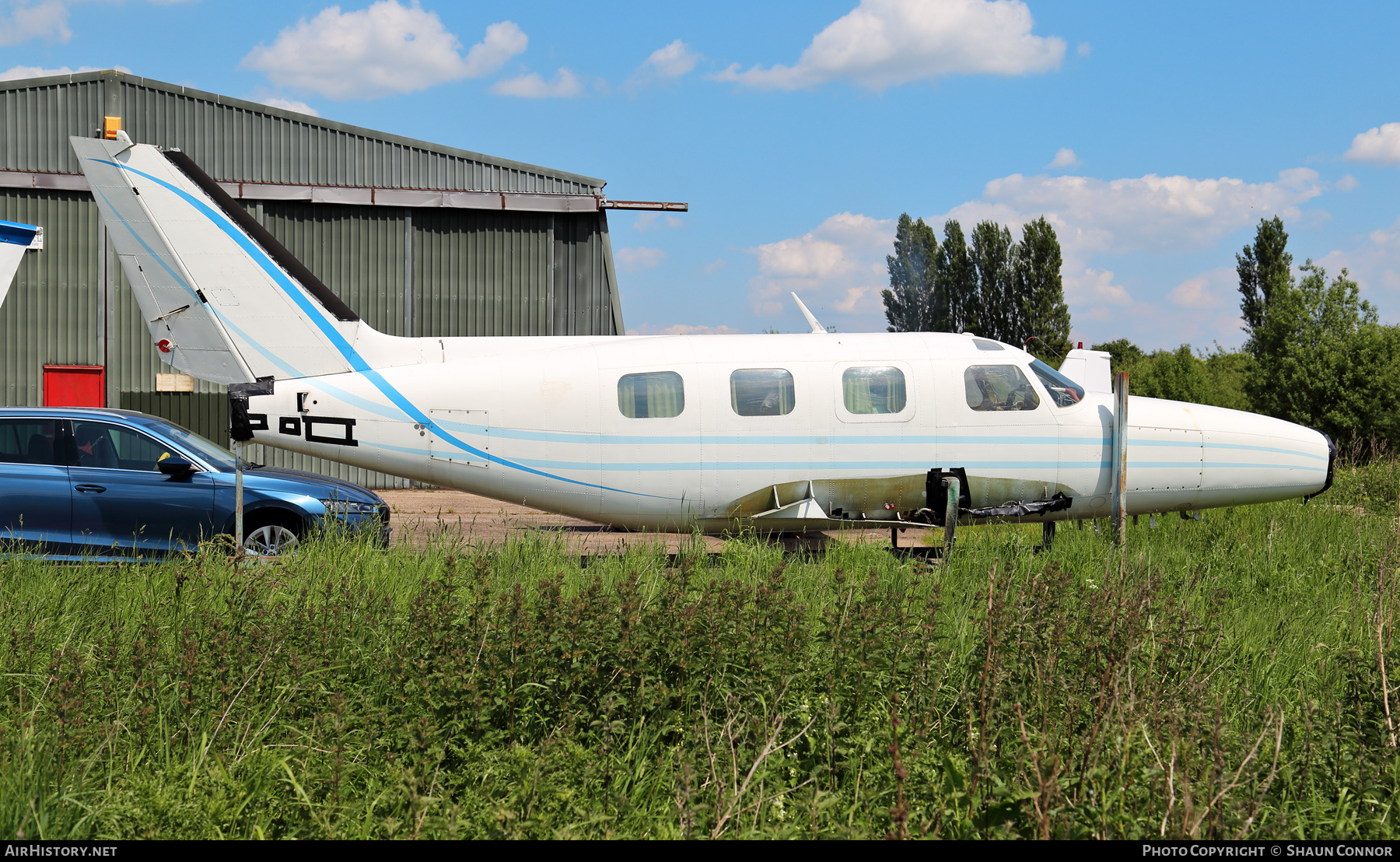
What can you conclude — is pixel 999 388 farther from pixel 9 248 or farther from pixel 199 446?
pixel 9 248

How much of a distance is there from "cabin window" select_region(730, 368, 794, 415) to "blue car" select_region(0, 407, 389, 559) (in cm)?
358

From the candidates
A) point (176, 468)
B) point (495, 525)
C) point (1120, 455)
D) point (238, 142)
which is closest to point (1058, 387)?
point (1120, 455)

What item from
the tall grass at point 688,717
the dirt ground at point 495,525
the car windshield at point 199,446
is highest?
the car windshield at point 199,446

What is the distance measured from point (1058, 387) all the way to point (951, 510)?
183cm

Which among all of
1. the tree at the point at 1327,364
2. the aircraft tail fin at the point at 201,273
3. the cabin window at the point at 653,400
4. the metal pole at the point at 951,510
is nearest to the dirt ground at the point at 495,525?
the metal pole at the point at 951,510

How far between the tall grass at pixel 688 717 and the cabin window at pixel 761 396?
132 inches

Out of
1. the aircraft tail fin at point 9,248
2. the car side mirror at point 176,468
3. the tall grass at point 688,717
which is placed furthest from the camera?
the car side mirror at point 176,468

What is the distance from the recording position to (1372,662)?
4383 millimetres

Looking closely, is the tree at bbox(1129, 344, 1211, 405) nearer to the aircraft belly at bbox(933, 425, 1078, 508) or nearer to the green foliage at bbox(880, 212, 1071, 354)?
the green foliage at bbox(880, 212, 1071, 354)

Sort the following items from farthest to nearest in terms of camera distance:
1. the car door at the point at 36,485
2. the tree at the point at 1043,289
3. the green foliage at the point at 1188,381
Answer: the tree at the point at 1043,289
the green foliage at the point at 1188,381
the car door at the point at 36,485

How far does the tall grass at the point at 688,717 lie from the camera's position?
318 centimetres

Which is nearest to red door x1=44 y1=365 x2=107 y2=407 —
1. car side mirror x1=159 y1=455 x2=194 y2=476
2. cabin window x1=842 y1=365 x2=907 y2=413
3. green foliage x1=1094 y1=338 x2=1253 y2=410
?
car side mirror x1=159 y1=455 x2=194 y2=476

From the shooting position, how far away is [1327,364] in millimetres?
26594

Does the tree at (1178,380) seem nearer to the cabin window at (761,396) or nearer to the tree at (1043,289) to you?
the tree at (1043,289)
